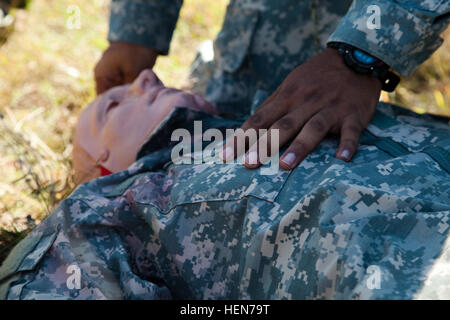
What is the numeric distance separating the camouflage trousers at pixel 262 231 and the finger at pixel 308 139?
0.03 m

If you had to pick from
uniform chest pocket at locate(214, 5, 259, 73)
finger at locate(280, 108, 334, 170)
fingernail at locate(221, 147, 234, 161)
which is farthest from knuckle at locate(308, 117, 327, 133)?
uniform chest pocket at locate(214, 5, 259, 73)

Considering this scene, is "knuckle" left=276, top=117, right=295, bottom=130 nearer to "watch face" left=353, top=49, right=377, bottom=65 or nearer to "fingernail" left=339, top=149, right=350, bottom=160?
"fingernail" left=339, top=149, right=350, bottom=160

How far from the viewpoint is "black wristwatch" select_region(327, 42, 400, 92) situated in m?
1.74

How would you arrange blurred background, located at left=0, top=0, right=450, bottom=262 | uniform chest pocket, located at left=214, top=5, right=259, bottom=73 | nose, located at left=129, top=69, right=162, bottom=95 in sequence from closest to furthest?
nose, located at left=129, top=69, right=162, bottom=95, blurred background, located at left=0, top=0, right=450, bottom=262, uniform chest pocket, located at left=214, top=5, right=259, bottom=73

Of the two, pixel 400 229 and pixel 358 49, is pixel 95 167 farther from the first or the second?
pixel 400 229

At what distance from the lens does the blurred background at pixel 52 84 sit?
2.42 metres

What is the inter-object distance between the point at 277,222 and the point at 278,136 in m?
0.32

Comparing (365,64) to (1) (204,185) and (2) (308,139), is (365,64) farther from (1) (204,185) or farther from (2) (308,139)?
(1) (204,185)

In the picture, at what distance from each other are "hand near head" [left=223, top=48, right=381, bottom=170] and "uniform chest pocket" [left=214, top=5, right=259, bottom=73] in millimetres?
862

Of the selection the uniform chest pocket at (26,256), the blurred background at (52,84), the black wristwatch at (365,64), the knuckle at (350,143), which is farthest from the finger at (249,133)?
the blurred background at (52,84)

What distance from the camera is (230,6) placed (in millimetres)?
2707

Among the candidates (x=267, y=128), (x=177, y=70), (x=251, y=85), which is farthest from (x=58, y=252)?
(x=177, y=70)

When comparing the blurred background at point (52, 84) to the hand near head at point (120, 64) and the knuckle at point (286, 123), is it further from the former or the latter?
the knuckle at point (286, 123)

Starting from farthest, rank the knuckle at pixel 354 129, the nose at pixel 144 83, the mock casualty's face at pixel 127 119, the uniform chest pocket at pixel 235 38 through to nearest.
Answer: the uniform chest pocket at pixel 235 38, the nose at pixel 144 83, the mock casualty's face at pixel 127 119, the knuckle at pixel 354 129
